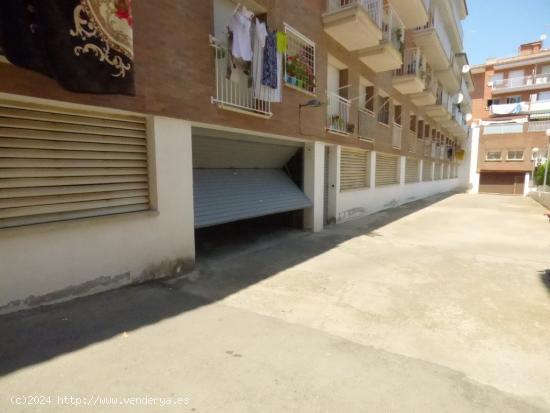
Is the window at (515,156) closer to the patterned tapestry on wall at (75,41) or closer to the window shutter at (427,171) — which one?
the window shutter at (427,171)

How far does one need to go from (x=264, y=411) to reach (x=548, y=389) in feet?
7.53

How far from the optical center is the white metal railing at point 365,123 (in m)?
11.4

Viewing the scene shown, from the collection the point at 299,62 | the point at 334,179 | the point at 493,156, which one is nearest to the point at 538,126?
the point at 493,156

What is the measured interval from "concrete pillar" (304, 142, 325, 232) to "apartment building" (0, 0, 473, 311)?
0.04 meters

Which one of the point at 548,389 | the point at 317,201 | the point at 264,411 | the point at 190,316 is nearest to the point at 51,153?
the point at 190,316

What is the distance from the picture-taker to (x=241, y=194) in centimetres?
713

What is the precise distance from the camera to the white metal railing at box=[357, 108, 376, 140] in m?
11.4

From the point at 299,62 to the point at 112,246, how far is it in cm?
632

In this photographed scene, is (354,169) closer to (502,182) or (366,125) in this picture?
(366,125)

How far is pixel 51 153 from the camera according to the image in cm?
374

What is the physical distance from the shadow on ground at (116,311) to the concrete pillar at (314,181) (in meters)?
2.71

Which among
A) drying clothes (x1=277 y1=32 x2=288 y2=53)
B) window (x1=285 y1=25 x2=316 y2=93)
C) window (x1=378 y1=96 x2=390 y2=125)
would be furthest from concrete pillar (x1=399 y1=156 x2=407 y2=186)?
drying clothes (x1=277 y1=32 x2=288 y2=53)

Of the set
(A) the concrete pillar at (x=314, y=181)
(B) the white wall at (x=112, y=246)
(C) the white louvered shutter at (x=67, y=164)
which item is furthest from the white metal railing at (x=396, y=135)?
(C) the white louvered shutter at (x=67, y=164)

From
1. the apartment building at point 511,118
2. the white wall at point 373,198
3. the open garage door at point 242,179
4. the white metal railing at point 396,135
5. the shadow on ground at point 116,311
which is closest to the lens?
the shadow on ground at point 116,311
